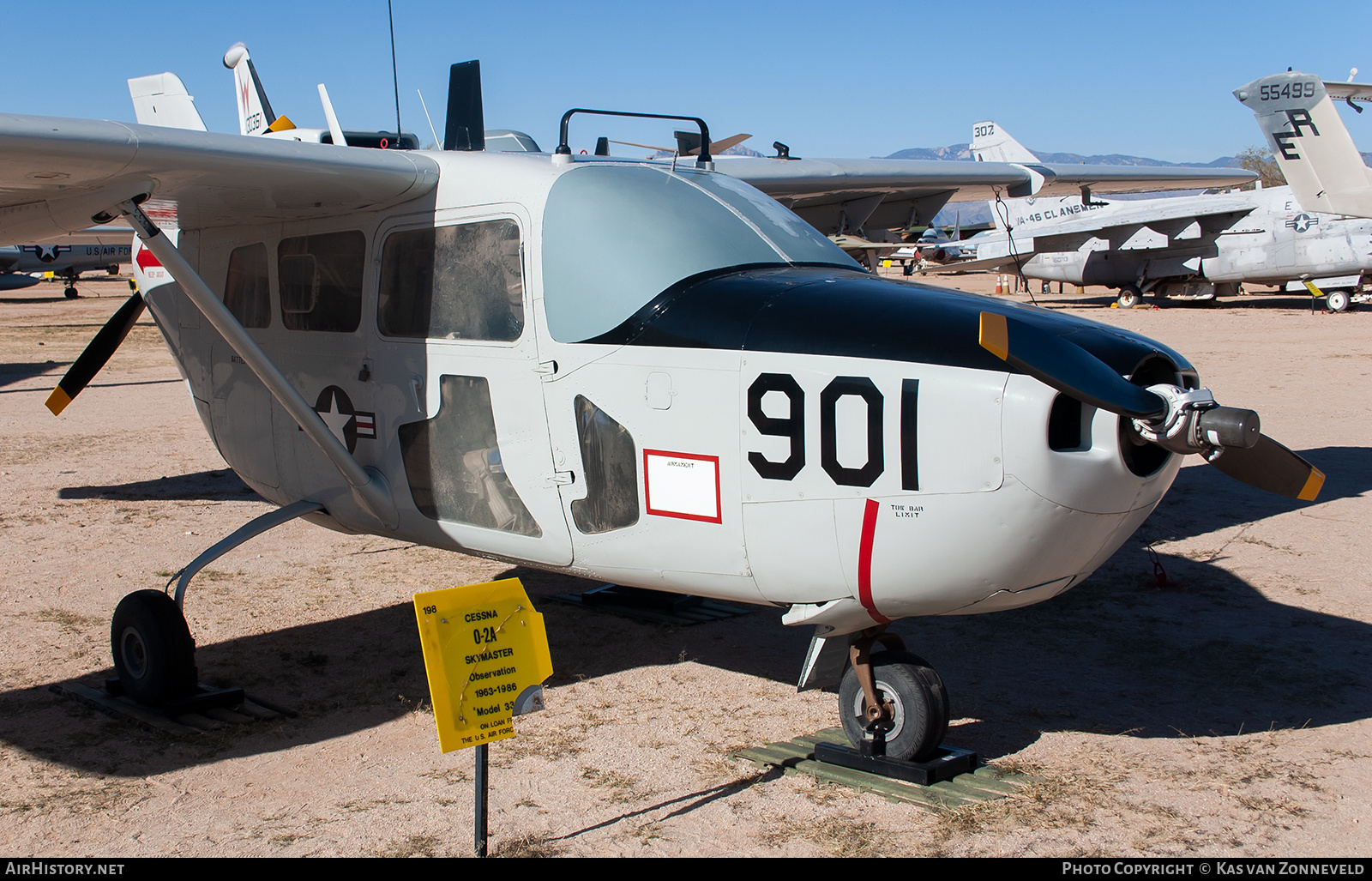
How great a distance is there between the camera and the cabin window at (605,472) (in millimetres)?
4594

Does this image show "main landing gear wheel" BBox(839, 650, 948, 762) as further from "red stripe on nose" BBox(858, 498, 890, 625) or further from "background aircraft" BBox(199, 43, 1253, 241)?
"background aircraft" BBox(199, 43, 1253, 241)

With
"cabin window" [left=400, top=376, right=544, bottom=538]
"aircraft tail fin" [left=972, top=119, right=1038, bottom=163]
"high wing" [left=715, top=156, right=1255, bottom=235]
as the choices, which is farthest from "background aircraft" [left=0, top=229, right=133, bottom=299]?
"cabin window" [left=400, top=376, right=544, bottom=538]

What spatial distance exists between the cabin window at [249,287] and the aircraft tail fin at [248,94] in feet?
19.2

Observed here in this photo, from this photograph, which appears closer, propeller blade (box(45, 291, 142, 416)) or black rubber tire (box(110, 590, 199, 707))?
black rubber tire (box(110, 590, 199, 707))

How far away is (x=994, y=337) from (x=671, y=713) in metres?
2.90

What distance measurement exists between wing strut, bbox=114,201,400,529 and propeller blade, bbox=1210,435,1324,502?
402cm

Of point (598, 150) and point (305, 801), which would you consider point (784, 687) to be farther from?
point (598, 150)

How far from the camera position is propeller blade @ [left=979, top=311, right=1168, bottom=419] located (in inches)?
138

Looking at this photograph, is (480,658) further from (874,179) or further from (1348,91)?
(1348,91)

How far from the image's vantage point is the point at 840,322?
13.3 ft

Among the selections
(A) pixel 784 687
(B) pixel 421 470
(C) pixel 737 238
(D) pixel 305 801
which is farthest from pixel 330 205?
(A) pixel 784 687

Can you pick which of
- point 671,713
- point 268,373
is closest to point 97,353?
point 268,373

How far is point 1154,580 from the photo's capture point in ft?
25.8

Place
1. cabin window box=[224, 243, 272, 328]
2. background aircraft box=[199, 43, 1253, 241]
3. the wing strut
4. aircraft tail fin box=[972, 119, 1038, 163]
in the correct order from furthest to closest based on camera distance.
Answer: aircraft tail fin box=[972, 119, 1038, 163], background aircraft box=[199, 43, 1253, 241], cabin window box=[224, 243, 272, 328], the wing strut
